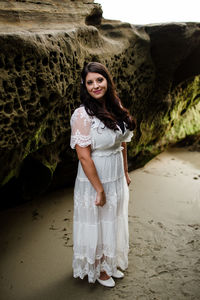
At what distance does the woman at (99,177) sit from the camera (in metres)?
2.21

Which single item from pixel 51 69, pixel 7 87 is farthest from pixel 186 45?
pixel 7 87

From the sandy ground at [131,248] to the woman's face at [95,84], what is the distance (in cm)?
164

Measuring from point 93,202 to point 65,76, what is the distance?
1.20 meters

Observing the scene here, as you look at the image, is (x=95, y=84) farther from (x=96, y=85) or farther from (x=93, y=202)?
(x=93, y=202)

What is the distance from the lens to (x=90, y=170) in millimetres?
2221

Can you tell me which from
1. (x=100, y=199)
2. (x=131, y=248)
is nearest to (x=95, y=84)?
(x=100, y=199)

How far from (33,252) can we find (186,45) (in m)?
3.12

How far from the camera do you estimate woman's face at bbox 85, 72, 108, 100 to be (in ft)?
7.30

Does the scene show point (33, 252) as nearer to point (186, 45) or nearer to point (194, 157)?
point (186, 45)

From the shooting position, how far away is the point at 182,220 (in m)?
3.65

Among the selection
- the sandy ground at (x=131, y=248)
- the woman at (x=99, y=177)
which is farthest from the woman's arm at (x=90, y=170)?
the sandy ground at (x=131, y=248)

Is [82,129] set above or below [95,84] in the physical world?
below

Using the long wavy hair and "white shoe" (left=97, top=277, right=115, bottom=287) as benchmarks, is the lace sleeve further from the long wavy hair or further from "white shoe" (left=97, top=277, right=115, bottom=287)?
"white shoe" (left=97, top=277, right=115, bottom=287)

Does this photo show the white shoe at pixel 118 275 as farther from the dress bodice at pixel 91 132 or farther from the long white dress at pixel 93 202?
the dress bodice at pixel 91 132
